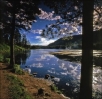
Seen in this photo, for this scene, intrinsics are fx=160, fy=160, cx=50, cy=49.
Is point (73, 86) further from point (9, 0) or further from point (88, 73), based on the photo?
point (88, 73)

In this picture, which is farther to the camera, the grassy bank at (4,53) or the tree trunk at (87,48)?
the grassy bank at (4,53)

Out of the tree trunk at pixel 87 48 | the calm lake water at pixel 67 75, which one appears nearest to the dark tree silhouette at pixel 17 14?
the calm lake water at pixel 67 75

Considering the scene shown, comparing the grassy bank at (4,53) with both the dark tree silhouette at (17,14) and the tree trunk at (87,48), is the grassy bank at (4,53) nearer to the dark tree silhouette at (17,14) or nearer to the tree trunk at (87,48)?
the dark tree silhouette at (17,14)

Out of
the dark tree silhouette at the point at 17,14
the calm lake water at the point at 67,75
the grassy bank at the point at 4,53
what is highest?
the dark tree silhouette at the point at 17,14

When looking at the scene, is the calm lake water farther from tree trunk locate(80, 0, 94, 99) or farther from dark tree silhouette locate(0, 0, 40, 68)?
tree trunk locate(80, 0, 94, 99)

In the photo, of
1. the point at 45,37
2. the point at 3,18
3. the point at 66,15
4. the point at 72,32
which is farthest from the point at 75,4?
the point at 3,18

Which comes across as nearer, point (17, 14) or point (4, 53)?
point (17, 14)

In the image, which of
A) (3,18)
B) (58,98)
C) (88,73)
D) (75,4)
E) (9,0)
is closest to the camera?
(88,73)

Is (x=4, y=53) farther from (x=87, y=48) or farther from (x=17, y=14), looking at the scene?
(x=87, y=48)

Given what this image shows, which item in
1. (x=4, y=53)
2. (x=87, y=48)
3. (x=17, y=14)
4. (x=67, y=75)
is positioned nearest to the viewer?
(x=87, y=48)

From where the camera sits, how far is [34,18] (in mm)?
16703

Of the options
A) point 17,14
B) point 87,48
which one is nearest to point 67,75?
point 17,14

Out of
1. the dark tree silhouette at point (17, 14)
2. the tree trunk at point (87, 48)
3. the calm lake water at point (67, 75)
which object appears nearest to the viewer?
the tree trunk at point (87, 48)

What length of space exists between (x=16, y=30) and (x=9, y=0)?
358 centimetres
